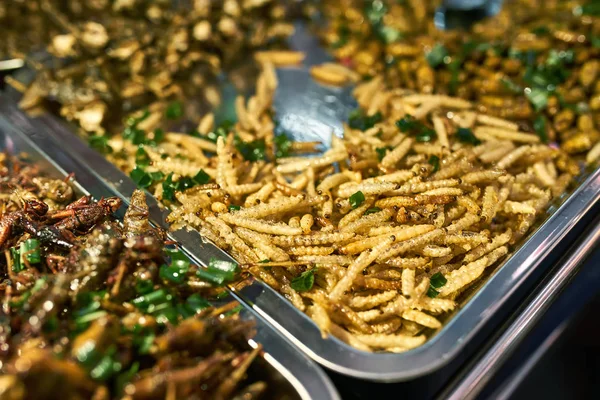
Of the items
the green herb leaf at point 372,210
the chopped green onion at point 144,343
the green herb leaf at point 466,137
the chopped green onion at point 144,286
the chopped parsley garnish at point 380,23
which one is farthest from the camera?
the chopped parsley garnish at point 380,23

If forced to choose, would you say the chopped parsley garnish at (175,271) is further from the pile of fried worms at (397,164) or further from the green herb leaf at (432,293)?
the green herb leaf at (432,293)

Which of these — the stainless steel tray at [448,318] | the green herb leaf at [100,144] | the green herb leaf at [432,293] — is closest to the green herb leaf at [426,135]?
the stainless steel tray at [448,318]

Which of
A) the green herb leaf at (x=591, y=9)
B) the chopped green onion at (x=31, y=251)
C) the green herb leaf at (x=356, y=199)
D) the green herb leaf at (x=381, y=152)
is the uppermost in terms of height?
A: the green herb leaf at (x=591, y=9)

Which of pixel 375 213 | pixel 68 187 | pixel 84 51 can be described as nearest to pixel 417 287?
pixel 375 213

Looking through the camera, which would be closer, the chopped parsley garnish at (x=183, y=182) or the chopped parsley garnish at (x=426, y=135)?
the chopped parsley garnish at (x=183, y=182)

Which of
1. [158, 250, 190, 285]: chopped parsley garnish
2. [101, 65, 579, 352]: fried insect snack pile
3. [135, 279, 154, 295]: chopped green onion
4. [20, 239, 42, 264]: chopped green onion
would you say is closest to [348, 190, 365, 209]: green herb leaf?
[101, 65, 579, 352]: fried insect snack pile

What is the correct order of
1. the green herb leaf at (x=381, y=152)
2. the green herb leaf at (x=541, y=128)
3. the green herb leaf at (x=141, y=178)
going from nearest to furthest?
the green herb leaf at (x=141, y=178) < the green herb leaf at (x=381, y=152) < the green herb leaf at (x=541, y=128)
